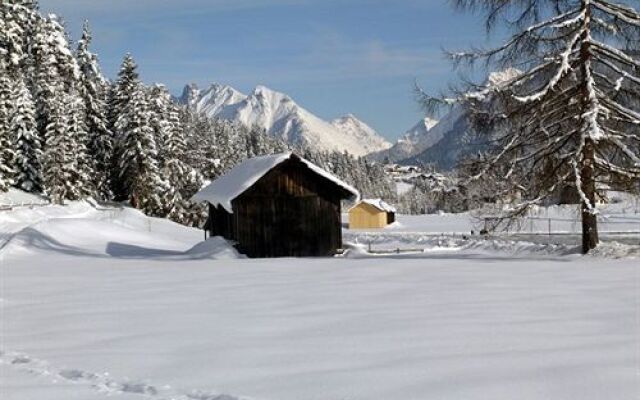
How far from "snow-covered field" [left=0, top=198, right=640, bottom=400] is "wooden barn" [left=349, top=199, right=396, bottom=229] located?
84.1 meters

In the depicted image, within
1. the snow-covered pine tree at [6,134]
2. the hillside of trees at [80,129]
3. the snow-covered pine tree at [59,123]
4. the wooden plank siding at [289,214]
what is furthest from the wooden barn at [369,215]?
the wooden plank siding at [289,214]

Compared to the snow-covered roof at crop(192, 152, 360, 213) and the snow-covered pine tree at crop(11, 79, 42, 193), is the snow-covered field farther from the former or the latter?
the snow-covered pine tree at crop(11, 79, 42, 193)

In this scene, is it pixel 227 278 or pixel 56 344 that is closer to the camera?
pixel 56 344

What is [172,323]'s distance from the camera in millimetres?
9664

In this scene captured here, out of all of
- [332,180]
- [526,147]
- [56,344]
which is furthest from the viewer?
[332,180]

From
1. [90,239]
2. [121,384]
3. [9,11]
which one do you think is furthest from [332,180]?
[9,11]

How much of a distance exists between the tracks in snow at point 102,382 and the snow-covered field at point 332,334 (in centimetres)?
2

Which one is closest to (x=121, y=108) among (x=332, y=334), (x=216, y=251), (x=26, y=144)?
(x=26, y=144)

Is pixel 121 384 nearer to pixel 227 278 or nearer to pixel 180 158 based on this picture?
pixel 227 278

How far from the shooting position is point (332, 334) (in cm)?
827

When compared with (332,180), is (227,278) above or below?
below

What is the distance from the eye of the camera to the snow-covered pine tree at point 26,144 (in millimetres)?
59938

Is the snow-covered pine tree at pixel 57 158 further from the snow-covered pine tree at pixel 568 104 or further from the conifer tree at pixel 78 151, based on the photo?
the snow-covered pine tree at pixel 568 104

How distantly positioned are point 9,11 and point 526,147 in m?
63.1
